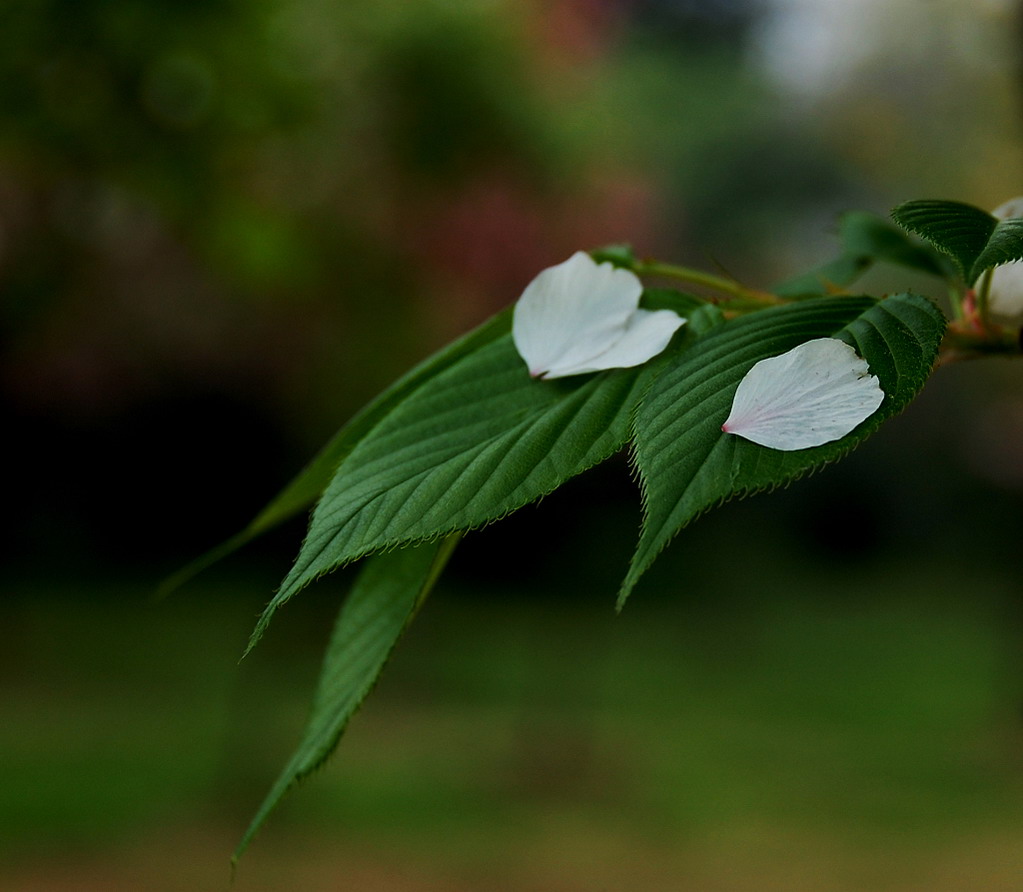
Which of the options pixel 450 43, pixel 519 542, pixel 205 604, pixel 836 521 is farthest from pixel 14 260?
pixel 836 521

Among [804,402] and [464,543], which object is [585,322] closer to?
[804,402]

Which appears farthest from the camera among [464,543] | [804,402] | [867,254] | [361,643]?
[464,543]

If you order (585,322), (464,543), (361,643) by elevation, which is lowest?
(464,543)

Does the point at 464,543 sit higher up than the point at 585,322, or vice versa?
the point at 585,322

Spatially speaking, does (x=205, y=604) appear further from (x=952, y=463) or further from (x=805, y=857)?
(x=952, y=463)

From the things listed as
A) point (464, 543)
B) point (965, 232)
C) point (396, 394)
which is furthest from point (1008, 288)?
point (464, 543)

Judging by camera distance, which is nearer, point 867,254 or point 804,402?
point 804,402

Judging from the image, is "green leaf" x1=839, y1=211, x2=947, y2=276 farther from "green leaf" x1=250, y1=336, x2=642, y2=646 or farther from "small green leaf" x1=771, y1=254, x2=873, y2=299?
"green leaf" x1=250, y1=336, x2=642, y2=646

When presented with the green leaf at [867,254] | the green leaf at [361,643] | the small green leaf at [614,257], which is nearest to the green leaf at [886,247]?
the green leaf at [867,254]

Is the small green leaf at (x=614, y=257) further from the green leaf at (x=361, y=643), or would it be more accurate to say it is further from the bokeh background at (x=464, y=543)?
the bokeh background at (x=464, y=543)
